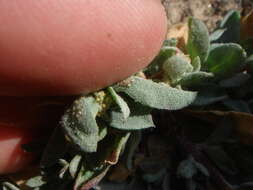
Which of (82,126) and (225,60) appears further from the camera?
(225,60)

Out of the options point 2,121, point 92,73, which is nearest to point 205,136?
point 92,73

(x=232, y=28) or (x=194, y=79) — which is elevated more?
(x=232, y=28)

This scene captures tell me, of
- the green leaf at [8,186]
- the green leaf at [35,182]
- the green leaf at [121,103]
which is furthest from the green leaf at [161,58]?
the green leaf at [8,186]

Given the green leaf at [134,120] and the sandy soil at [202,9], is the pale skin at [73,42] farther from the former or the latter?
the sandy soil at [202,9]

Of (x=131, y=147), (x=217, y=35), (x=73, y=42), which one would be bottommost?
(x=131, y=147)

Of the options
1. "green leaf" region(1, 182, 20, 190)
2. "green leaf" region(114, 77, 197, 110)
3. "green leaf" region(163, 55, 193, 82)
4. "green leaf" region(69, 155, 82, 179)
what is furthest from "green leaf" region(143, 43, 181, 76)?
"green leaf" region(1, 182, 20, 190)

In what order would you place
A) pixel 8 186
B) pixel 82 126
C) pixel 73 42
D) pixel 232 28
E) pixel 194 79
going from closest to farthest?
pixel 73 42
pixel 82 126
pixel 194 79
pixel 8 186
pixel 232 28

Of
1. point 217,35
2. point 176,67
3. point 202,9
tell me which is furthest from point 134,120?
point 202,9

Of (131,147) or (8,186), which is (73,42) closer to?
(131,147)
